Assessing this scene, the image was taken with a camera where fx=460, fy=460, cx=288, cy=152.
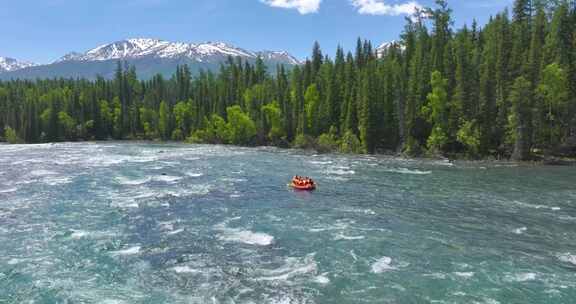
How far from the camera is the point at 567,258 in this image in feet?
85.8

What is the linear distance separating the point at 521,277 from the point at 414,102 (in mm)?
67287

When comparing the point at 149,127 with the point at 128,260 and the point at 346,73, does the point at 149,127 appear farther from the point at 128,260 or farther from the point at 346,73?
the point at 128,260

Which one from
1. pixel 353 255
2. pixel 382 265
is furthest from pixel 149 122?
pixel 382 265

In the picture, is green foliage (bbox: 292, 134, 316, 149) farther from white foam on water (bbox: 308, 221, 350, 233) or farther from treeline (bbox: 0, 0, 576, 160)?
white foam on water (bbox: 308, 221, 350, 233)

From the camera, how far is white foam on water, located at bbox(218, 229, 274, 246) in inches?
1153

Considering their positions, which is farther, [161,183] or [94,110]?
[94,110]

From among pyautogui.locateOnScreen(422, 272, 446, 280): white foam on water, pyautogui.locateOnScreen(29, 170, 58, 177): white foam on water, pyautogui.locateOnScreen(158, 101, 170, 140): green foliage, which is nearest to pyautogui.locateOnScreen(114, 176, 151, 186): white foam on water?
pyautogui.locateOnScreen(29, 170, 58, 177): white foam on water

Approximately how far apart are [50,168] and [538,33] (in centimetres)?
8586

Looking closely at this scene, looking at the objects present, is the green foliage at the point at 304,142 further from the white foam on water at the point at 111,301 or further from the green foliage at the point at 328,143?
the white foam on water at the point at 111,301

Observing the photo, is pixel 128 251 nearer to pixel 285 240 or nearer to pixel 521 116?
pixel 285 240

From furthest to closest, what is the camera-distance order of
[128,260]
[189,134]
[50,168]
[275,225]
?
[189,134] → [50,168] → [275,225] → [128,260]

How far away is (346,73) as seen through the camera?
106m

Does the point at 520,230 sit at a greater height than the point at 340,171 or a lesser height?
lesser

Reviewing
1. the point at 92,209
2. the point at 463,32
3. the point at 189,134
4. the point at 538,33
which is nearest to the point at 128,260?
the point at 92,209
